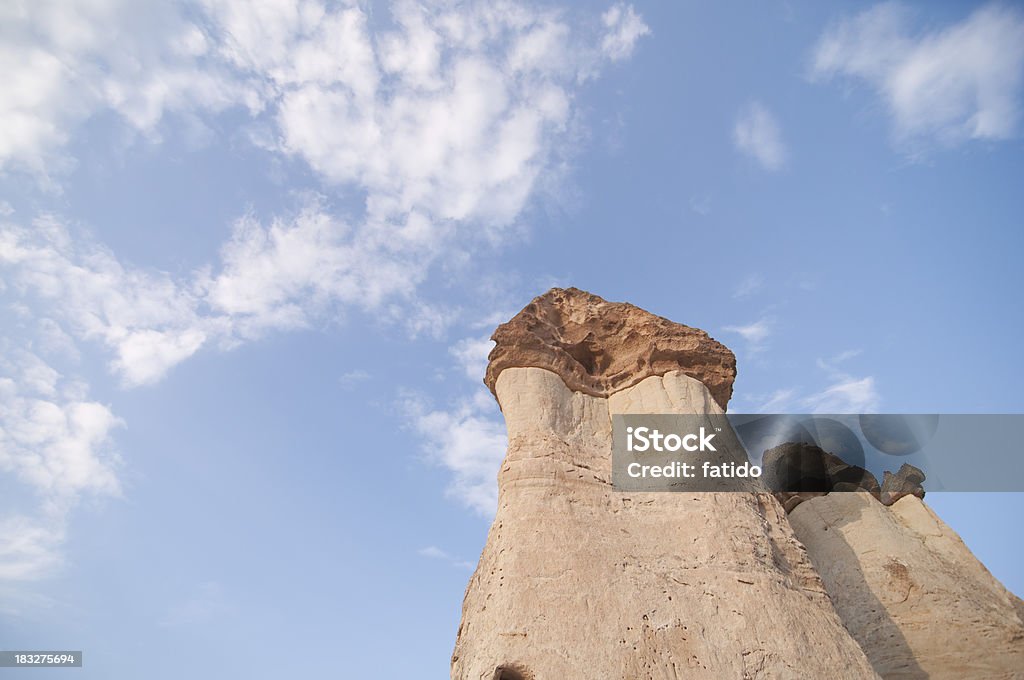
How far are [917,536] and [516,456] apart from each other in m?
10.6

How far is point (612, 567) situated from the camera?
29.7 feet

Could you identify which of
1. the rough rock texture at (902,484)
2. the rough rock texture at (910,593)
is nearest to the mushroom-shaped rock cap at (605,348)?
the rough rock texture at (910,593)

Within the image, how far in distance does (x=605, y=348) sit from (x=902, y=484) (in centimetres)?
933

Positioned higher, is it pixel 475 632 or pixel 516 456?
pixel 516 456

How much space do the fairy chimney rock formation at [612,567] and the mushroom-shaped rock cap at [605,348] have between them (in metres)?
0.06

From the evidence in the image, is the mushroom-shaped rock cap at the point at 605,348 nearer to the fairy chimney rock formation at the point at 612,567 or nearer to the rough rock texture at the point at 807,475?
the fairy chimney rock formation at the point at 612,567

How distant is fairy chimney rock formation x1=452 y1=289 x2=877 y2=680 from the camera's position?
26.5 ft

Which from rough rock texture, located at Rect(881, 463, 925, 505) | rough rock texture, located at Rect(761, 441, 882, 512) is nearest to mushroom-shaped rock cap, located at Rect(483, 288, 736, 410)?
rough rock texture, located at Rect(761, 441, 882, 512)

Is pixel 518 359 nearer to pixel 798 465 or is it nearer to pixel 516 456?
pixel 516 456

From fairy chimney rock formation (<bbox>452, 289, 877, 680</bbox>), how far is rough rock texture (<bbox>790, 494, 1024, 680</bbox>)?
3804 millimetres

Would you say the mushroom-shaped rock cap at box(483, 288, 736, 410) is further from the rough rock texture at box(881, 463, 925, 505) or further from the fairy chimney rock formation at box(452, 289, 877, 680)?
the rough rock texture at box(881, 463, 925, 505)

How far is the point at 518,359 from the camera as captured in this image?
1224 cm

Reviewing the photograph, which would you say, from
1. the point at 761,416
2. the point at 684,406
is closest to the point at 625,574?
the point at 684,406

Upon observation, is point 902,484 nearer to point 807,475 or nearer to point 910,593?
point 807,475
